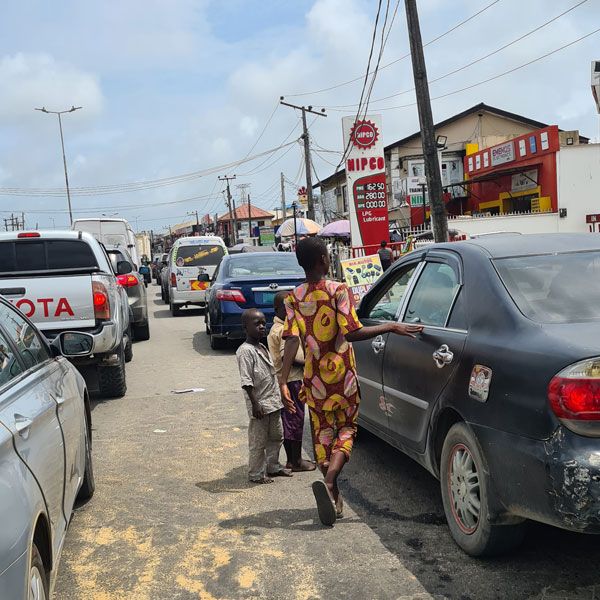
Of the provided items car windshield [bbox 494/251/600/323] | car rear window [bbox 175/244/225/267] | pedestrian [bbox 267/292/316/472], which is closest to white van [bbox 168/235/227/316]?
car rear window [bbox 175/244/225/267]

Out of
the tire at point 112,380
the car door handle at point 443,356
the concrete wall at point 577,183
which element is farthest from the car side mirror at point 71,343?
the concrete wall at point 577,183

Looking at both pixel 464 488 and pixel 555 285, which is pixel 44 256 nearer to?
pixel 464 488

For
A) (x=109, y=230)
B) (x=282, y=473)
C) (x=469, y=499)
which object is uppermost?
(x=109, y=230)

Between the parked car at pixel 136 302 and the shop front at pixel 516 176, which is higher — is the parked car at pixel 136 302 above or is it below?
below

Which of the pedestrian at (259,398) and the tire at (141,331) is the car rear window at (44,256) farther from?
the tire at (141,331)

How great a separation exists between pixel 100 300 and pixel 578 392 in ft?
18.9

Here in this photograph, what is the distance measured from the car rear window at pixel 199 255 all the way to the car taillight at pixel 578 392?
1695 centimetres

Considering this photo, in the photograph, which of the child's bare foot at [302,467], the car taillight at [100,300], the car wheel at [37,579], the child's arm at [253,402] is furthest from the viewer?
the car taillight at [100,300]

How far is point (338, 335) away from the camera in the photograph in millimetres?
4406

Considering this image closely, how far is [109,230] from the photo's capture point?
27859 mm

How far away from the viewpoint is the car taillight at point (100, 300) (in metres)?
7.70

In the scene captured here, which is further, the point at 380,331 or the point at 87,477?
the point at 87,477

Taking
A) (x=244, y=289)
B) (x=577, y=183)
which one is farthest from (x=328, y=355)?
(x=577, y=183)

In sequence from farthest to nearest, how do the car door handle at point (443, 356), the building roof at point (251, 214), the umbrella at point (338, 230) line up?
the building roof at point (251, 214) → the umbrella at point (338, 230) → the car door handle at point (443, 356)
